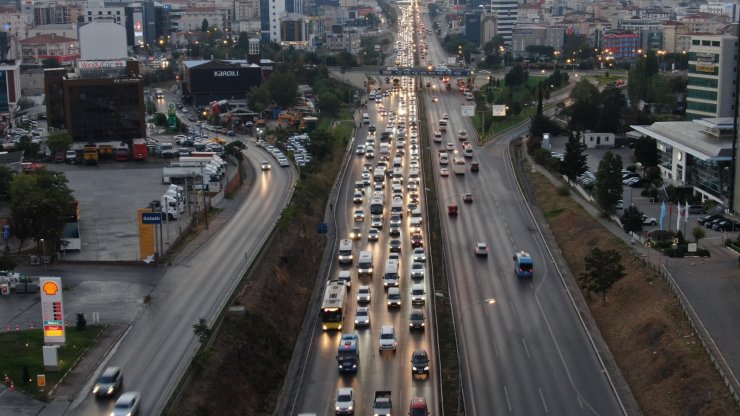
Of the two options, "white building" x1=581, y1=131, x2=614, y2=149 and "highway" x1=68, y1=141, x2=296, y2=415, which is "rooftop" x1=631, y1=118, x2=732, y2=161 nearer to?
"white building" x1=581, y1=131, x2=614, y2=149

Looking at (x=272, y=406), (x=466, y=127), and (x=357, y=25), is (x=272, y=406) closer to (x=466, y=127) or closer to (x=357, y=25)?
(x=466, y=127)

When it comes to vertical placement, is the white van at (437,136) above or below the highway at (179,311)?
below

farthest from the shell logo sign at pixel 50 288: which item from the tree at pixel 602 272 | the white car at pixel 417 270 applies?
the tree at pixel 602 272

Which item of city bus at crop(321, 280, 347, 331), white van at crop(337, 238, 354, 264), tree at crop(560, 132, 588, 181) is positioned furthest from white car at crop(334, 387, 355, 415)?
tree at crop(560, 132, 588, 181)

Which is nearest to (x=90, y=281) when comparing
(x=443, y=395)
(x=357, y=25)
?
(x=443, y=395)

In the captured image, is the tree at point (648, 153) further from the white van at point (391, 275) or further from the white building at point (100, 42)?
the white building at point (100, 42)

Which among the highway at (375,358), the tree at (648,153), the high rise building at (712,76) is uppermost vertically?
the high rise building at (712,76)
